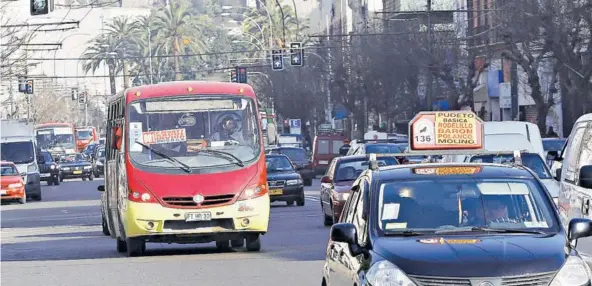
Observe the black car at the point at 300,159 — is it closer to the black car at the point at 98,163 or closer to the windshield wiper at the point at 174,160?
the black car at the point at 98,163

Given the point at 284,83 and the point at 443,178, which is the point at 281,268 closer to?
the point at 443,178

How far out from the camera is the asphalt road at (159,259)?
1809 centimetres

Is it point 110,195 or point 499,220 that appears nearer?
point 499,220

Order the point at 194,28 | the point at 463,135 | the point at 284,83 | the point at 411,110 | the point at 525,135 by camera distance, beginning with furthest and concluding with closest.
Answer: the point at 194,28 < the point at 284,83 < the point at 411,110 < the point at 525,135 < the point at 463,135

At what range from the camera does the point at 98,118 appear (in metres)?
193

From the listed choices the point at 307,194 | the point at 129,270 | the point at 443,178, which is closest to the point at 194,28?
the point at 307,194

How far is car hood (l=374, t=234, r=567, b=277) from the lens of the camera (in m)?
9.25

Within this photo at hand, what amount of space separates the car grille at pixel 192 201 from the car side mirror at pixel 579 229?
11.8 m

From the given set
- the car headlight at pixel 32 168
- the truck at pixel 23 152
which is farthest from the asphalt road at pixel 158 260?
the car headlight at pixel 32 168

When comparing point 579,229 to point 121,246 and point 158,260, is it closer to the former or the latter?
point 158,260

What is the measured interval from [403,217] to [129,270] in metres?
9.88

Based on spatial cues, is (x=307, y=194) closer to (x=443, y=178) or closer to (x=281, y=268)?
(x=281, y=268)

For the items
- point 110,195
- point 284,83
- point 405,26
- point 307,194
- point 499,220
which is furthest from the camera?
point 284,83

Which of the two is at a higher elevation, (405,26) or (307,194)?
(405,26)
